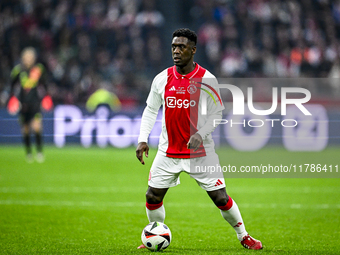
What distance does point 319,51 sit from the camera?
1728 centimetres

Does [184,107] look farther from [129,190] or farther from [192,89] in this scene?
[129,190]

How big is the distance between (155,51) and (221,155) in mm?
6007

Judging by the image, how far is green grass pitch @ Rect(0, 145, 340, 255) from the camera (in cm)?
497

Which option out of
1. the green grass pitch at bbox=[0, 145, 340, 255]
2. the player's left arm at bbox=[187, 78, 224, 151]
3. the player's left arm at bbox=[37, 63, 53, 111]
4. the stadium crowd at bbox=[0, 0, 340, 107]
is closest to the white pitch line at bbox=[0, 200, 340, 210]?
the green grass pitch at bbox=[0, 145, 340, 255]

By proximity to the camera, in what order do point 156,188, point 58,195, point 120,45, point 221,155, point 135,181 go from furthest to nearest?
point 120,45 → point 221,155 → point 135,181 → point 58,195 → point 156,188

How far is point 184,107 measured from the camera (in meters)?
4.60

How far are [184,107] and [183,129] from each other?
20 centimetres

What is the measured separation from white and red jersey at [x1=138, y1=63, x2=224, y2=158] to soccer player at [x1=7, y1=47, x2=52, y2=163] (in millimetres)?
8567

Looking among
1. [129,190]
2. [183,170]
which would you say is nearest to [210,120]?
[183,170]

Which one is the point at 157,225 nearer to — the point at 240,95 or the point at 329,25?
the point at 240,95

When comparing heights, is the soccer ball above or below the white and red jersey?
below

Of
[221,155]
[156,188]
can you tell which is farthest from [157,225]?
[221,155]

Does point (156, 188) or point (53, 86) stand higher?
point (53, 86)

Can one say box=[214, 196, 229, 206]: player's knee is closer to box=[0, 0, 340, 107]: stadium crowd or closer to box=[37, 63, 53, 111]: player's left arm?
box=[37, 63, 53, 111]: player's left arm
